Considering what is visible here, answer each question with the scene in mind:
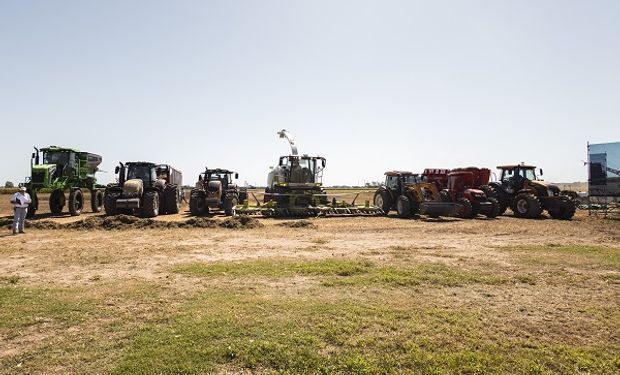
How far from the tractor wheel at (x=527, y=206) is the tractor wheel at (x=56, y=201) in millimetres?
23938

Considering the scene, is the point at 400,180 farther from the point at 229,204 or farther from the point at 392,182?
the point at 229,204

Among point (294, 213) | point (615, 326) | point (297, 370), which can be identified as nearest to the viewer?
point (297, 370)

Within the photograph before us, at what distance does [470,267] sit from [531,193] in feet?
48.6

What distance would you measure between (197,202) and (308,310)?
16.5 m

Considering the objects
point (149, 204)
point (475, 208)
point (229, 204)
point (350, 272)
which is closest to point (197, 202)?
point (229, 204)

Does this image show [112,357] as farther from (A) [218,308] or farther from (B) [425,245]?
(B) [425,245]

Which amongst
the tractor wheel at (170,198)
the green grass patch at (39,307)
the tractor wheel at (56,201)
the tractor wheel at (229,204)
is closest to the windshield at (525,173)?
the tractor wheel at (229,204)

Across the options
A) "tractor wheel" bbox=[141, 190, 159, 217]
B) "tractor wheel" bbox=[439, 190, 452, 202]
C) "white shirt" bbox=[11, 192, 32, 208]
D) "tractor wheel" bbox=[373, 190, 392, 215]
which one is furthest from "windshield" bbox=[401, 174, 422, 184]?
"white shirt" bbox=[11, 192, 32, 208]

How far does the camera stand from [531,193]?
20375mm

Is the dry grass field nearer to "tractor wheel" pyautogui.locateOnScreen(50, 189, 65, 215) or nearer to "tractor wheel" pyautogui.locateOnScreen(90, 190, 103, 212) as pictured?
"tractor wheel" pyautogui.locateOnScreen(50, 189, 65, 215)

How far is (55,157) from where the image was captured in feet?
68.2

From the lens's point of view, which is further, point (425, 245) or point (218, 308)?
point (425, 245)

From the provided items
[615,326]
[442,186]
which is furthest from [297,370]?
[442,186]

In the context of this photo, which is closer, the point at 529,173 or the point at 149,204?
the point at 149,204
